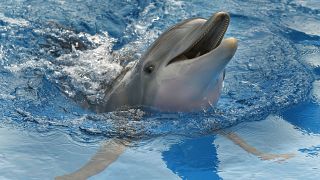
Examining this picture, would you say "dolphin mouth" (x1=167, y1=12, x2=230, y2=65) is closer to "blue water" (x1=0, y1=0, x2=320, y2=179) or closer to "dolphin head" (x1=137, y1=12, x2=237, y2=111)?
"dolphin head" (x1=137, y1=12, x2=237, y2=111)

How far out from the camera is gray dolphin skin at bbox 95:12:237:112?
17.2 ft

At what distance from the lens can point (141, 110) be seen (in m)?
5.91

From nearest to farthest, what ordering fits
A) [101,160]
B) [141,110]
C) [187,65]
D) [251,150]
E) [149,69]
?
1. [101,160]
2. [187,65]
3. [251,150]
4. [149,69]
5. [141,110]

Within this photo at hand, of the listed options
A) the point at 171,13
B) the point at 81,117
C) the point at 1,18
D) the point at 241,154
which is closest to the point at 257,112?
the point at 241,154

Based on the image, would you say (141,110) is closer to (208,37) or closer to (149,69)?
(149,69)

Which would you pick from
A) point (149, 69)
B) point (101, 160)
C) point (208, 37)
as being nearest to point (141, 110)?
point (149, 69)

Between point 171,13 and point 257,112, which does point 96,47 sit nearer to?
point 171,13

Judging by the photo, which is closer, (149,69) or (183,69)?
(183,69)

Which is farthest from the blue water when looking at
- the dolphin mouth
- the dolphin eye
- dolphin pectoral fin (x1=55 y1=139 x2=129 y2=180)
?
the dolphin mouth

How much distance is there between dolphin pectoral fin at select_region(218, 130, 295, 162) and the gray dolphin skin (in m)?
0.35

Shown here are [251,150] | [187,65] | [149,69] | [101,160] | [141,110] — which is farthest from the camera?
[141,110]

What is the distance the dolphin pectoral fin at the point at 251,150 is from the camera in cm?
540

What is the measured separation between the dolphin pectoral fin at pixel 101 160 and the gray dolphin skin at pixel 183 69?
55 cm

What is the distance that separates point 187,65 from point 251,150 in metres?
0.99
